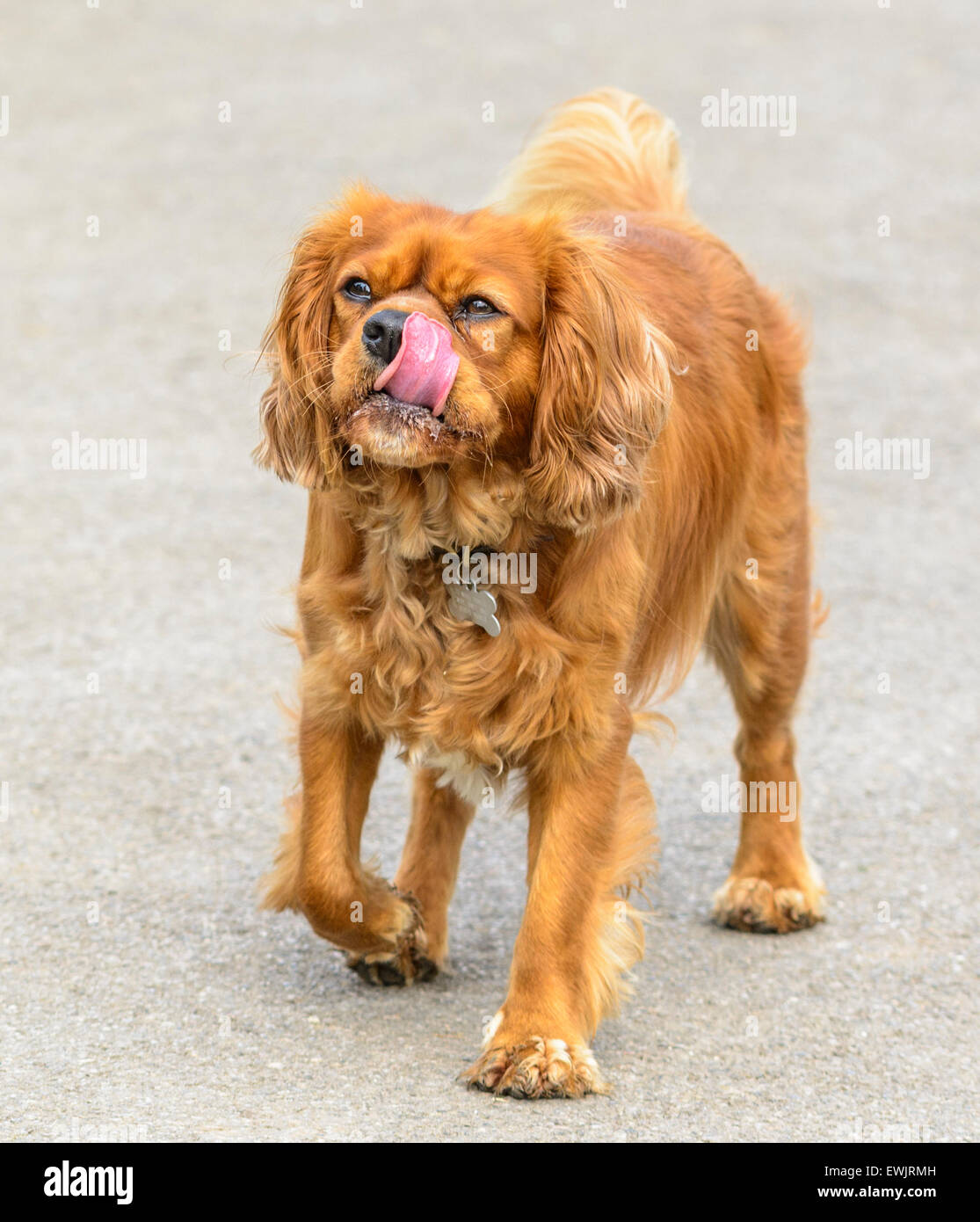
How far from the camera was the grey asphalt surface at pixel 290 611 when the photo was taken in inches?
164

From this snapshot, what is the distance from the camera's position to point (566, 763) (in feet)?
13.4

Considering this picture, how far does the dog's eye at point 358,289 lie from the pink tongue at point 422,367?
0.79 feet

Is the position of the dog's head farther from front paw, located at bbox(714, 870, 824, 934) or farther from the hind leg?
front paw, located at bbox(714, 870, 824, 934)

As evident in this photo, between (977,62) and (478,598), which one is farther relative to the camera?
(977,62)

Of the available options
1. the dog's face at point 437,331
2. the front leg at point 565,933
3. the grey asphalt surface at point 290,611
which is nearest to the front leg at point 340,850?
the grey asphalt surface at point 290,611

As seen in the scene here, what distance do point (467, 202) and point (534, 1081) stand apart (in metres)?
10.3

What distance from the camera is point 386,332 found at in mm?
3627

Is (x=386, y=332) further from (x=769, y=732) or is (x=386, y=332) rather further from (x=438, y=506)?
(x=769, y=732)

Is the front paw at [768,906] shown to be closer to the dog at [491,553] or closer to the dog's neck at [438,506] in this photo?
the dog at [491,553]

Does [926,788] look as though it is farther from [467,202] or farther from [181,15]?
[181,15]

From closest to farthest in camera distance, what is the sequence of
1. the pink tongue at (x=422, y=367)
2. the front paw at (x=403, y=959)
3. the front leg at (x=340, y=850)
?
the pink tongue at (x=422, y=367) < the front leg at (x=340, y=850) < the front paw at (x=403, y=959)

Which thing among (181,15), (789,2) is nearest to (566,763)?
(181,15)

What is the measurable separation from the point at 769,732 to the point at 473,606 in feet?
6.01

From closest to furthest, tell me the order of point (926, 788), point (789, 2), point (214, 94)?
point (926, 788), point (214, 94), point (789, 2)
